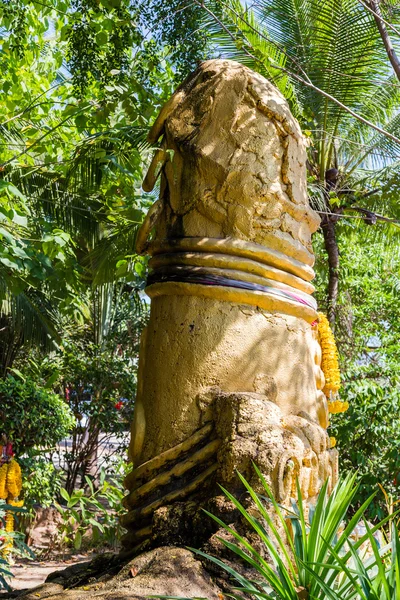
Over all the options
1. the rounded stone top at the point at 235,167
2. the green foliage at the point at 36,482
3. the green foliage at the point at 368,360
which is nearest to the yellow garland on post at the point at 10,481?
the green foliage at the point at 36,482

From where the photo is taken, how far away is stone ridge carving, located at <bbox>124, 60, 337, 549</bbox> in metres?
3.16

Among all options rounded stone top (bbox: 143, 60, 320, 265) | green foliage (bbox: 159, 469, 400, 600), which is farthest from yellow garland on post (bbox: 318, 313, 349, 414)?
green foliage (bbox: 159, 469, 400, 600)

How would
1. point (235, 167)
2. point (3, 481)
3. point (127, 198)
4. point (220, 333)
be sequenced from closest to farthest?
1. point (220, 333)
2. point (235, 167)
3. point (127, 198)
4. point (3, 481)

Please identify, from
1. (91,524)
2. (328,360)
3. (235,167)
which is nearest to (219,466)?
(328,360)

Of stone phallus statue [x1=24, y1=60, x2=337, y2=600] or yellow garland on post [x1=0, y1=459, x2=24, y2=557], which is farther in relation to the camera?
yellow garland on post [x1=0, y1=459, x2=24, y2=557]

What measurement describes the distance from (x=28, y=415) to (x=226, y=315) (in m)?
5.38

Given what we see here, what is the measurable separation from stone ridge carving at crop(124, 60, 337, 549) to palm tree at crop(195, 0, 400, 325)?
4.50 meters

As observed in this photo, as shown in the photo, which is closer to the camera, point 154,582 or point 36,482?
point 154,582

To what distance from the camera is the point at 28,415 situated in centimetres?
824

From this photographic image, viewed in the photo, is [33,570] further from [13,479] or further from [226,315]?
[226,315]

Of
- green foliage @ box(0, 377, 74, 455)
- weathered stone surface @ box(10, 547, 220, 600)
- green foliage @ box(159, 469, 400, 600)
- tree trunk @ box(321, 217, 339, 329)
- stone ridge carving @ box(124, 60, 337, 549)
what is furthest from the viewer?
tree trunk @ box(321, 217, 339, 329)

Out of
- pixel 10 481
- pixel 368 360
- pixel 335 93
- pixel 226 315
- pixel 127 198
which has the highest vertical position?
pixel 335 93

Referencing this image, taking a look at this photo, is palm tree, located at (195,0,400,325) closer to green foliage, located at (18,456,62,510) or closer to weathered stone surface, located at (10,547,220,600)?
green foliage, located at (18,456,62,510)

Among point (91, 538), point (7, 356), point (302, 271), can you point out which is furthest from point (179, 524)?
point (7, 356)
